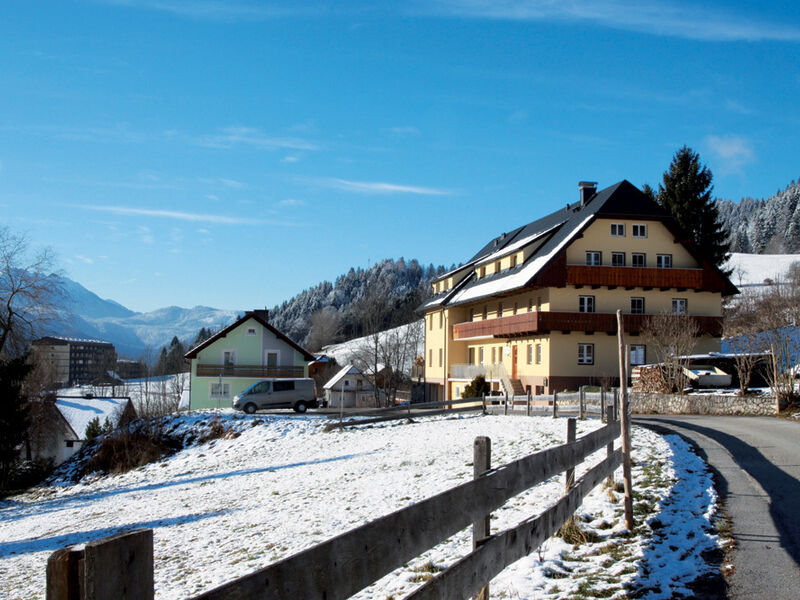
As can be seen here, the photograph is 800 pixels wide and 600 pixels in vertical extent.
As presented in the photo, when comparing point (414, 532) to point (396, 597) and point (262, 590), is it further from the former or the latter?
point (396, 597)

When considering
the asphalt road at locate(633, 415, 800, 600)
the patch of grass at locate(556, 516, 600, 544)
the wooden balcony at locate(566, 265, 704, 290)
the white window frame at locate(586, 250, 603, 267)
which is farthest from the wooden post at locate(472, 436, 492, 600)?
the white window frame at locate(586, 250, 603, 267)

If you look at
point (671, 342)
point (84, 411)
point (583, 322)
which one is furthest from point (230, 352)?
point (671, 342)

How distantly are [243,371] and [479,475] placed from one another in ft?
161

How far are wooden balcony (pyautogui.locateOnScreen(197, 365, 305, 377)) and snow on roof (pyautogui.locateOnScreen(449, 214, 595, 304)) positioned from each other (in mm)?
15334

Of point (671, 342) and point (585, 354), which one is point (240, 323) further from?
point (671, 342)

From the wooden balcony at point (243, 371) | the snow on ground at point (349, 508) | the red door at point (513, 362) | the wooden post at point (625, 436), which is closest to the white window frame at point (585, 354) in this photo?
the red door at point (513, 362)

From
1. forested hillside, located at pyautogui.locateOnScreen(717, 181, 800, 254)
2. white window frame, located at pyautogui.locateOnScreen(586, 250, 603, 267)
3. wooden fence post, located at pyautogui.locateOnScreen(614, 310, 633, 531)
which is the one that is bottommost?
wooden fence post, located at pyautogui.locateOnScreen(614, 310, 633, 531)

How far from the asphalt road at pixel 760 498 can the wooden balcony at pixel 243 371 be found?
37407 millimetres

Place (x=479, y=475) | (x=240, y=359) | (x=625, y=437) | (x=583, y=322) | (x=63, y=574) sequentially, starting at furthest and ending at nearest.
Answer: (x=240, y=359)
(x=583, y=322)
(x=625, y=437)
(x=479, y=475)
(x=63, y=574)

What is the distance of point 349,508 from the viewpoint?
12.4m

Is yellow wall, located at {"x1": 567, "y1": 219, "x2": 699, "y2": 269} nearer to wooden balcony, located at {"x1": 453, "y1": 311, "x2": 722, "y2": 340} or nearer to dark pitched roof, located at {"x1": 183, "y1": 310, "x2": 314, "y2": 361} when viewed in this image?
wooden balcony, located at {"x1": 453, "y1": 311, "x2": 722, "y2": 340}

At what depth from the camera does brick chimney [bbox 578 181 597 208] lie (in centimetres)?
4831

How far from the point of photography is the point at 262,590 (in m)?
2.63

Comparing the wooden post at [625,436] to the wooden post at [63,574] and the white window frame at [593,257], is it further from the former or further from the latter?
the white window frame at [593,257]
